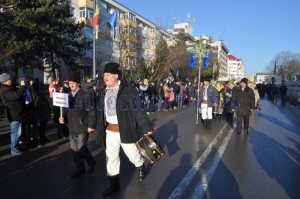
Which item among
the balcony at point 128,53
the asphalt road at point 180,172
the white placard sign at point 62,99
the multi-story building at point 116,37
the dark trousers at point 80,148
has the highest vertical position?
the multi-story building at point 116,37

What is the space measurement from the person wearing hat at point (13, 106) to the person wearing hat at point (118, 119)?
11.2 ft

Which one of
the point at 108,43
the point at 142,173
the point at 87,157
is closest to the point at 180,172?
the point at 142,173

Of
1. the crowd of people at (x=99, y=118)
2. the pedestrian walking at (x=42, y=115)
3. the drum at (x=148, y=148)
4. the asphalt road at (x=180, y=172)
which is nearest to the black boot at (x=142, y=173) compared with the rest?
the crowd of people at (x=99, y=118)

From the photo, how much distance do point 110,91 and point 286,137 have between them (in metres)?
7.51

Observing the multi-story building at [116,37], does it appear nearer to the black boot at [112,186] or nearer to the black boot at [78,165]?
the black boot at [78,165]

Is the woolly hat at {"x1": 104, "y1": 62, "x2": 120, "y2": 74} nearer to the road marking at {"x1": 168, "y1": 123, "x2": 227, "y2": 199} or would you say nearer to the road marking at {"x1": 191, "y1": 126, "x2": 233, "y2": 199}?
the road marking at {"x1": 168, "y1": 123, "x2": 227, "y2": 199}

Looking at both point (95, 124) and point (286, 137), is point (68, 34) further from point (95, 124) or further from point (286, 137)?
point (95, 124)

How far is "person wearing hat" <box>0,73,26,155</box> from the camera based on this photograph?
7594 millimetres

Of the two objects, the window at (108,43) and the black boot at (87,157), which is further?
the window at (108,43)

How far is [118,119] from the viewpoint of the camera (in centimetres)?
507

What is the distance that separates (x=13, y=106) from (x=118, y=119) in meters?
3.81

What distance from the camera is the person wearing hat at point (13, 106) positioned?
24.9 ft

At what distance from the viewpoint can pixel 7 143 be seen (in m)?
9.08

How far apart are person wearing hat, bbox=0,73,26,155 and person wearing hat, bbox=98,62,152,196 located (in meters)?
3.41
